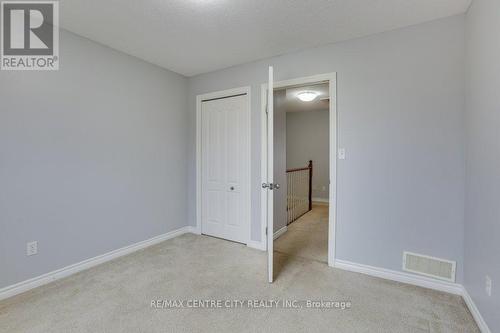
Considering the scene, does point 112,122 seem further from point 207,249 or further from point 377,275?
point 377,275

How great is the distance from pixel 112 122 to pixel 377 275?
342 centimetres

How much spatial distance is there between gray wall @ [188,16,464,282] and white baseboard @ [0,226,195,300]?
2.47 meters

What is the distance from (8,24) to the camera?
2.04m

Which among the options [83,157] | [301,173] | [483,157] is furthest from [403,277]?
[83,157]

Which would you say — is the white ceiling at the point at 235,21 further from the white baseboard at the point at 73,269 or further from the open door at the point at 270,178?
→ the white baseboard at the point at 73,269

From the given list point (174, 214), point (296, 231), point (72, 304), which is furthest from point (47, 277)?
point (296, 231)

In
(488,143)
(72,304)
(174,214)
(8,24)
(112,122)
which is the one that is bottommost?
(72,304)

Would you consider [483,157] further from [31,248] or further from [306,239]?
[31,248]

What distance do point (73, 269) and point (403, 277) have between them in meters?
3.37

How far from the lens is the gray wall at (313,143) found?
21.8 feet

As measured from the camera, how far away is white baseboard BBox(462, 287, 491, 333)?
1607 mm

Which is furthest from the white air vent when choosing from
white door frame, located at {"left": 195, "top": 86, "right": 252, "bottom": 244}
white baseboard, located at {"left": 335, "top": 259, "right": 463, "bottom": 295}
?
white door frame, located at {"left": 195, "top": 86, "right": 252, "bottom": 244}

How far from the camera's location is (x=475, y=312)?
5.78 ft

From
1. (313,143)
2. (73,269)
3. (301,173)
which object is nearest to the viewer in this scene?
(73,269)
